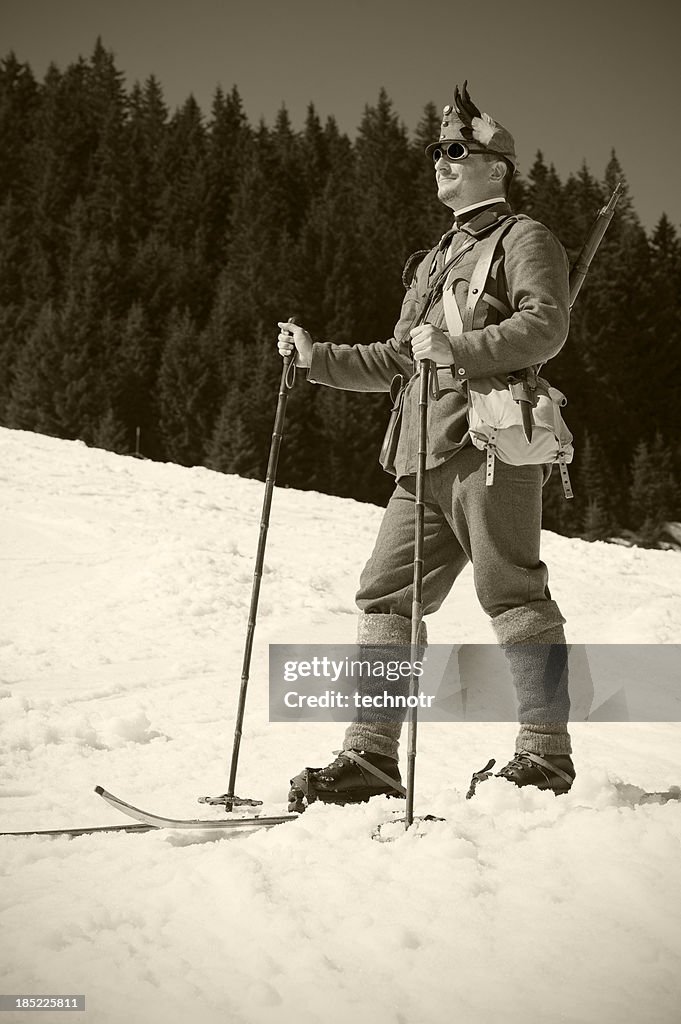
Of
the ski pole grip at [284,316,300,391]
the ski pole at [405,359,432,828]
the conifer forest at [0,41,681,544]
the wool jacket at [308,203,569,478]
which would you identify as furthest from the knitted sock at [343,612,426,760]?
the conifer forest at [0,41,681,544]

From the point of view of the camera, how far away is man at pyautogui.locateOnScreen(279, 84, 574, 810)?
3.00m

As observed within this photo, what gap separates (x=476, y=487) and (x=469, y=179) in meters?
1.07

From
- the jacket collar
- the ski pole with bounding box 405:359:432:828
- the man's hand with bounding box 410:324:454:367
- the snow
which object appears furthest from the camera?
the jacket collar

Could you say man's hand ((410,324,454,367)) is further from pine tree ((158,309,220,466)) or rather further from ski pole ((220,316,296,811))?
pine tree ((158,309,220,466))

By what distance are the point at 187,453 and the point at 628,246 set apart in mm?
30797

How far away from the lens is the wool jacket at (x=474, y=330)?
3.01m

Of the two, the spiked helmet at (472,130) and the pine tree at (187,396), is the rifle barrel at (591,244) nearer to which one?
the spiked helmet at (472,130)

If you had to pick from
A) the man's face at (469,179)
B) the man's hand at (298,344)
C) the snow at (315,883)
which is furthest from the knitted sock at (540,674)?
the man's face at (469,179)

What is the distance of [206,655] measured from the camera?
20.0ft

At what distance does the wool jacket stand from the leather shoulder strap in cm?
2

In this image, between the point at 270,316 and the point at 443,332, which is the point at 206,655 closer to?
the point at 443,332

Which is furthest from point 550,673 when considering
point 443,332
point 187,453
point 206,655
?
point 187,453

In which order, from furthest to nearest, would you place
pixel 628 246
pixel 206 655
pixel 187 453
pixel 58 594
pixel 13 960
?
1. pixel 628 246
2. pixel 187 453
3. pixel 58 594
4. pixel 206 655
5. pixel 13 960

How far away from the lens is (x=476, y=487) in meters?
3.05
